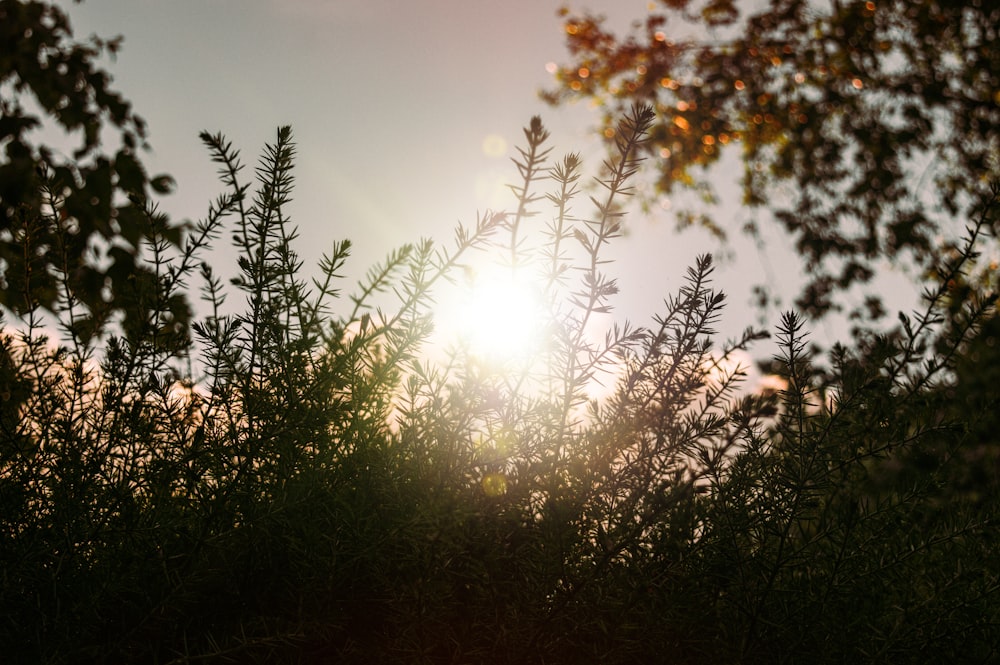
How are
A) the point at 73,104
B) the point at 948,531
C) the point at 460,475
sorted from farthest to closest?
the point at 73,104, the point at 948,531, the point at 460,475

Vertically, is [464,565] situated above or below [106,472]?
below

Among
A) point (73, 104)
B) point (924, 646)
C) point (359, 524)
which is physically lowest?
point (924, 646)

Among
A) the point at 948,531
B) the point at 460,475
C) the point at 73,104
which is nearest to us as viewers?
the point at 460,475

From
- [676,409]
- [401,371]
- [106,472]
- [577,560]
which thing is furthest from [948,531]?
[106,472]

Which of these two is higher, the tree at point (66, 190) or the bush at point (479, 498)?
the tree at point (66, 190)

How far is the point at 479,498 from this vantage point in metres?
1.04

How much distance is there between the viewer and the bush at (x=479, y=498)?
0.97 m

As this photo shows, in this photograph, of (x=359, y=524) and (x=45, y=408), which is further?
(x=45, y=408)

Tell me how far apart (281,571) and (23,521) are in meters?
0.41

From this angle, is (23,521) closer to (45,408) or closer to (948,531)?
(45,408)

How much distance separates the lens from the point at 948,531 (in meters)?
1.12

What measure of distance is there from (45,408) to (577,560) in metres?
0.96

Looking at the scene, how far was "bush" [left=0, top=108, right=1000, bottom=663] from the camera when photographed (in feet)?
3.18

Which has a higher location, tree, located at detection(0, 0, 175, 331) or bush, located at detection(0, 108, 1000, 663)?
tree, located at detection(0, 0, 175, 331)
